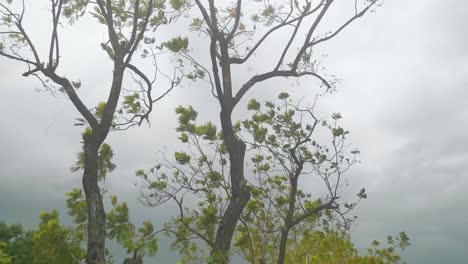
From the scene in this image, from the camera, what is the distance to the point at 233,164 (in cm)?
720

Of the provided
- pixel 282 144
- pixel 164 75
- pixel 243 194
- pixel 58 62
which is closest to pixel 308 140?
pixel 282 144

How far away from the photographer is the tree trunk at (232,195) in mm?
6598

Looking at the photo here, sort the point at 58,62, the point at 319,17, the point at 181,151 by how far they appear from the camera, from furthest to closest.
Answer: the point at 181,151, the point at 319,17, the point at 58,62

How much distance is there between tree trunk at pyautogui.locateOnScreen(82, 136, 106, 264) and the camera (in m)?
6.44

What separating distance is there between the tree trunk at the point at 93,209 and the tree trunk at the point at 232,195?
1.61 meters

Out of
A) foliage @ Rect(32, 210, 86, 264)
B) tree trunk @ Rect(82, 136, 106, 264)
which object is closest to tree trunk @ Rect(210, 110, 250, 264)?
tree trunk @ Rect(82, 136, 106, 264)

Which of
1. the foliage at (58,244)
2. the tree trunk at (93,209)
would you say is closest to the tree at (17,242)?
the foliage at (58,244)

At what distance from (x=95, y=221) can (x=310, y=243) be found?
32.3 ft

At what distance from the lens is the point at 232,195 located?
22.9ft

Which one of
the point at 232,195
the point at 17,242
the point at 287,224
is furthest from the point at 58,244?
the point at 17,242

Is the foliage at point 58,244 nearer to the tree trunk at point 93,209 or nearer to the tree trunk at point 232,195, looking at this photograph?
the tree trunk at point 93,209

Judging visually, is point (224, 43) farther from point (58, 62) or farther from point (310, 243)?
point (310, 243)

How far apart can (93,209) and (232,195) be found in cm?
202

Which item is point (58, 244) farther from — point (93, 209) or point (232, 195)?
point (232, 195)
